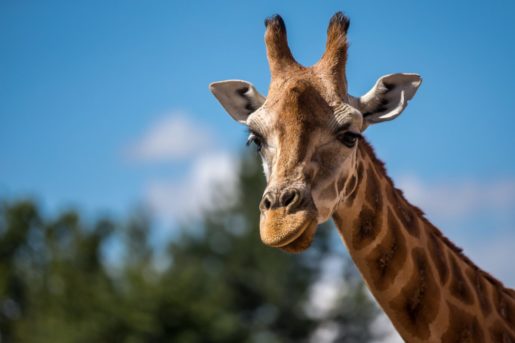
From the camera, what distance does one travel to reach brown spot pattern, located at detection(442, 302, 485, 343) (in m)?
8.11

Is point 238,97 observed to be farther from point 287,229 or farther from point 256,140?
point 287,229

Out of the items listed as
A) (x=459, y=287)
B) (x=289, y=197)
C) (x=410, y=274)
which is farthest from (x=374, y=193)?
(x=289, y=197)

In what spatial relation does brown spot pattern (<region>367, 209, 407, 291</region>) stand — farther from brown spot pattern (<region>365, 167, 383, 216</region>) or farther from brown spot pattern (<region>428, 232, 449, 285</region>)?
brown spot pattern (<region>428, 232, 449, 285</region>)

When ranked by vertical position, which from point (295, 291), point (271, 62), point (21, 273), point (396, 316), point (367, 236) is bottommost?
point (396, 316)

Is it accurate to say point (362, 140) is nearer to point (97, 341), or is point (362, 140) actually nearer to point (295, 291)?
point (97, 341)

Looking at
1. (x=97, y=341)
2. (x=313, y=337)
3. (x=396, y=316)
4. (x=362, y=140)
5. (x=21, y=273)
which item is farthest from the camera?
(x=21, y=273)

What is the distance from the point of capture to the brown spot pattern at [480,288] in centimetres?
845

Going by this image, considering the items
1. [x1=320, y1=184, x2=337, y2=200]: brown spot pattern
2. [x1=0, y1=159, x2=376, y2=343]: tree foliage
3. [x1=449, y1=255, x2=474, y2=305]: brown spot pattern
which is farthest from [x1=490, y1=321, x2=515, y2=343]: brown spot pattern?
[x1=0, y1=159, x2=376, y2=343]: tree foliage

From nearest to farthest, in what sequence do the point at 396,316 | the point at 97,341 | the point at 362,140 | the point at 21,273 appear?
the point at 396,316 → the point at 362,140 → the point at 97,341 → the point at 21,273

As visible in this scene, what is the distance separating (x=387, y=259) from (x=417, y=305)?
1.52ft

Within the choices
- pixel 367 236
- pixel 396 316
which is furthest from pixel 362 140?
pixel 396 316

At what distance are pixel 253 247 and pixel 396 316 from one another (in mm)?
67235

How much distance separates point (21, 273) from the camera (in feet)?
274

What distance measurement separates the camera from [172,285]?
56625mm
